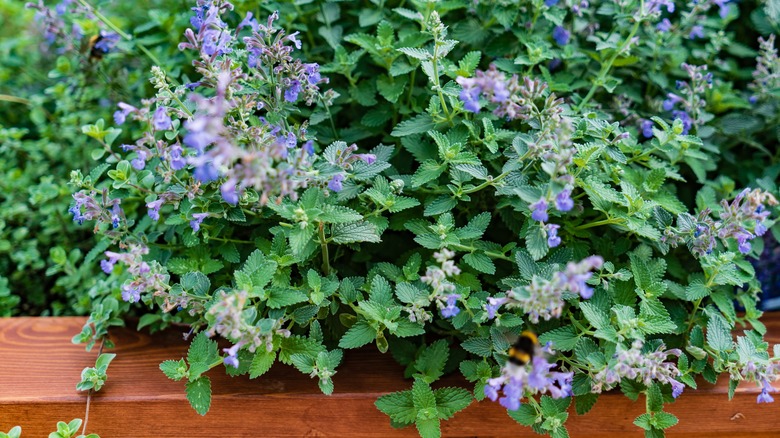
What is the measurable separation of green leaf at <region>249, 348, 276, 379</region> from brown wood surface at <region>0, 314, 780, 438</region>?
5.7 inches

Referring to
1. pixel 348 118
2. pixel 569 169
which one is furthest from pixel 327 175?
pixel 348 118

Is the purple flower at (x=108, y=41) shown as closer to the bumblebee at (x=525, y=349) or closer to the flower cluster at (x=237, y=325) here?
the flower cluster at (x=237, y=325)

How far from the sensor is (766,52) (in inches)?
71.6

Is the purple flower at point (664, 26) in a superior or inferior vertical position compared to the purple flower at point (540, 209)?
superior

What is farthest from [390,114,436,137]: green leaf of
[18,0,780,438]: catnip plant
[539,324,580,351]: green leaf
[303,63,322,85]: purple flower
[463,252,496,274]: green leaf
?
[539,324,580,351]: green leaf

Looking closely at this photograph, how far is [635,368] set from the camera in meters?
1.21

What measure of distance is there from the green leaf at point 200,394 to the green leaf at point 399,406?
1.17 feet

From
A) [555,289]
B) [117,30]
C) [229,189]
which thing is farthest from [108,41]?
[555,289]

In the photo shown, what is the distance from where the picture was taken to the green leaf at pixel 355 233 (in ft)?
4.26

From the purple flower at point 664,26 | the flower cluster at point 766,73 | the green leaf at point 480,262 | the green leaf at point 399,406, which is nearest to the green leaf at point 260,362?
the green leaf at point 399,406

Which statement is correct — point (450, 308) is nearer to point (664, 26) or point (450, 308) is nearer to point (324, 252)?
point (324, 252)

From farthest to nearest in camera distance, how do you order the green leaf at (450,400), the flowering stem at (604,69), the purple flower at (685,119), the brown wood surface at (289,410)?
the purple flower at (685,119) < the flowering stem at (604,69) < the brown wood surface at (289,410) < the green leaf at (450,400)

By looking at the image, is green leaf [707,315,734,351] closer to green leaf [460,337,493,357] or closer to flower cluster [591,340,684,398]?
flower cluster [591,340,684,398]

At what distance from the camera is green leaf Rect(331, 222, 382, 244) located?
1.30m
